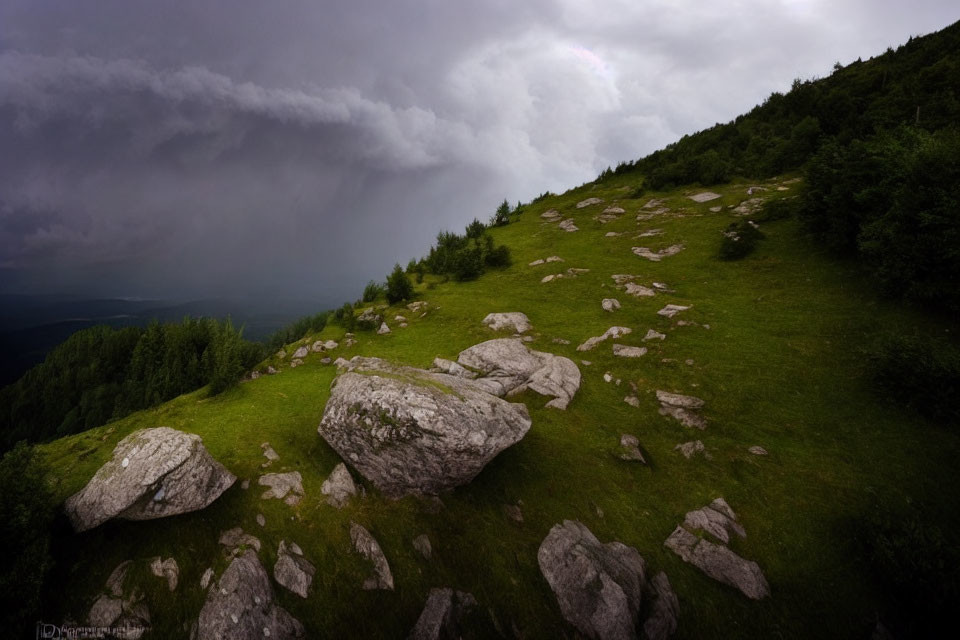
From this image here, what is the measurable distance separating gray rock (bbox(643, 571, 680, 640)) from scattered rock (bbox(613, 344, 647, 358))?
1153 cm

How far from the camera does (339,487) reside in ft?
35.8

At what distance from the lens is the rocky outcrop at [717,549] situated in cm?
906

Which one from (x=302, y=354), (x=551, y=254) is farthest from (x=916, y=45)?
(x=302, y=354)

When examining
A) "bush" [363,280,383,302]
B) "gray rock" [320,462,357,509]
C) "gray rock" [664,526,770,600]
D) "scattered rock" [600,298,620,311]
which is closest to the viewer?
"gray rock" [664,526,770,600]

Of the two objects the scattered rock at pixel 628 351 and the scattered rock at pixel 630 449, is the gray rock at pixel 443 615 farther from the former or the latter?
the scattered rock at pixel 628 351

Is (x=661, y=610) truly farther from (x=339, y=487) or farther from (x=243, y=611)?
(x=243, y=611)

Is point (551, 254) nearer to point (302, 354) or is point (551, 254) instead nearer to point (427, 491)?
point (302, 354)

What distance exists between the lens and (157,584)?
7707 millimetres

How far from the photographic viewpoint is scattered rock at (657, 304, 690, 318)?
74.1ft

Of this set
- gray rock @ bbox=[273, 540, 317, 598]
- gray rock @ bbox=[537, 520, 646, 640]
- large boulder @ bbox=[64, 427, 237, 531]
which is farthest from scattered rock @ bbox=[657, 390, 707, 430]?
large boulder @ bbox=[64, 427, 237, 531]

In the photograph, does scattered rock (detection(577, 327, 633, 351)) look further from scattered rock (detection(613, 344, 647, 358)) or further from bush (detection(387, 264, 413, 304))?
bush (detection(387, 264, 413, 304))

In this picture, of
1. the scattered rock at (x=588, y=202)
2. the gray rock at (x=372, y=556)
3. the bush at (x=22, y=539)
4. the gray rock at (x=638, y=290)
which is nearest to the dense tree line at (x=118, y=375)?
the bush at (x=22, y=539)

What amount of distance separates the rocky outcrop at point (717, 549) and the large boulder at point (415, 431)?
18.4ft

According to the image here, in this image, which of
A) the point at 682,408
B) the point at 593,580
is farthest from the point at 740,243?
the point at 593,580
